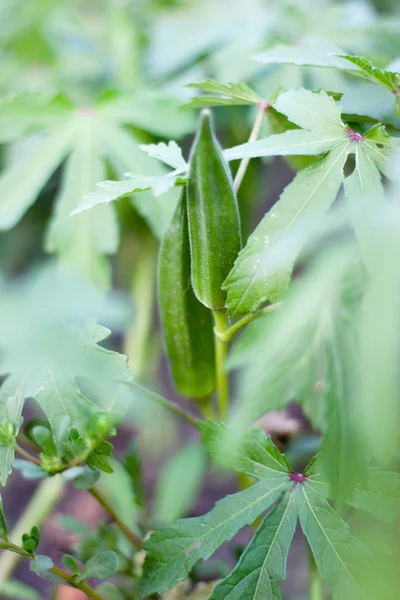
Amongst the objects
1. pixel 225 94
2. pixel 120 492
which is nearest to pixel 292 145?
pixel 225 94

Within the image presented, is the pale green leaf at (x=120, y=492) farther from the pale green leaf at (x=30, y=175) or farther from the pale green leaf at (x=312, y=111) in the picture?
the pale green leaf at (x=312, y=111)

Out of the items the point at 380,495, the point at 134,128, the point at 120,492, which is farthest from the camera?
the point at 134,128

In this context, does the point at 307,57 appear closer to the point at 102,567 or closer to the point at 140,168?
the point at 140,168

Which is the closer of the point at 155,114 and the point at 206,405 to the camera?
the point at 206,405

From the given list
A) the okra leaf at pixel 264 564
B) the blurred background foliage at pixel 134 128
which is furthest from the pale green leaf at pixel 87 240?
the okra leaf at pixel 264 564

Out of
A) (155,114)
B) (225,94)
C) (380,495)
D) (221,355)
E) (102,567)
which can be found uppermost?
(155,114)

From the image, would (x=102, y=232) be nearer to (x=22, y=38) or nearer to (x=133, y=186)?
(x=133, y=186)

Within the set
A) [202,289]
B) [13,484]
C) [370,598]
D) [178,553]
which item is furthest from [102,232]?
[13,484]
